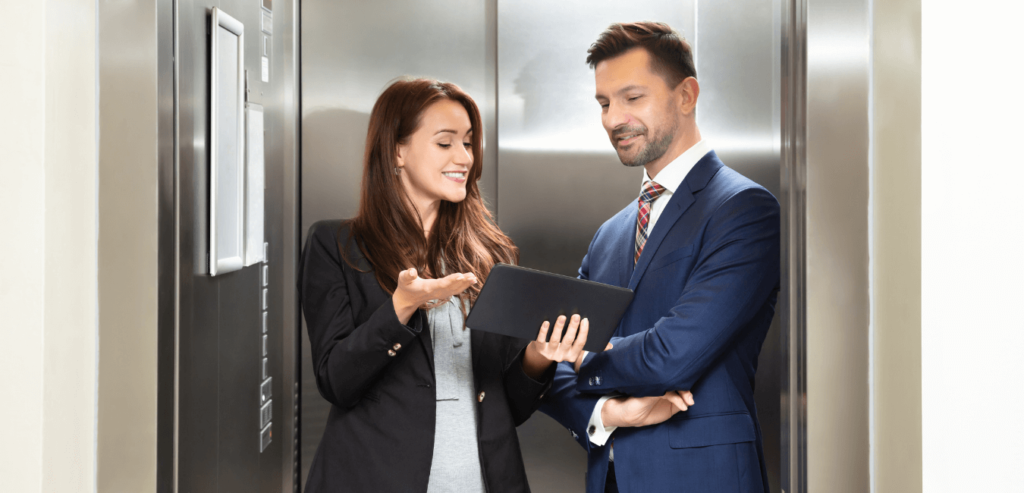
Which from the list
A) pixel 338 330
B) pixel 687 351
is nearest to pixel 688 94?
pixel 687 351

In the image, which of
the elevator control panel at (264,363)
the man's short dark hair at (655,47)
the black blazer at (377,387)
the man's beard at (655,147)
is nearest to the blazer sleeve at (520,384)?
the black blazer at (377,387)

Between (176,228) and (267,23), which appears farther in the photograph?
(267,23)

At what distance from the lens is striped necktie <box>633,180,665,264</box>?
1915 millimetres

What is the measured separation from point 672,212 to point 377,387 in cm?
85

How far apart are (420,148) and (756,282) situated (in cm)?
91

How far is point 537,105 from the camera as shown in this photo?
2215mm

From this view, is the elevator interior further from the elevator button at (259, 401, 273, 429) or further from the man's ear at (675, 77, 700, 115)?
the man's ear at (675, 77, 700, 115)

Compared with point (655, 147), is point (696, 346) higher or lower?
lower

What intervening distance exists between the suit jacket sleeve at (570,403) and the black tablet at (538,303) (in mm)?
188

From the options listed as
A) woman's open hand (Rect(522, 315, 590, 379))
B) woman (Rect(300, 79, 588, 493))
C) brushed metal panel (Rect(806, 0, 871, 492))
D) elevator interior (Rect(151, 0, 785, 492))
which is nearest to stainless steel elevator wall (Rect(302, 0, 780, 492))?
elevator interior (Rect(151, 0, 785, 492))

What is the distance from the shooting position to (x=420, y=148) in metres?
1.81

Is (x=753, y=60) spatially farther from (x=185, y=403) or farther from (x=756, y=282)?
(x=185, y=403)

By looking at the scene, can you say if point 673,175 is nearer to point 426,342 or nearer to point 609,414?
point 609,414
